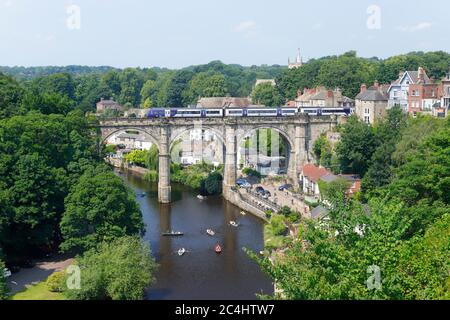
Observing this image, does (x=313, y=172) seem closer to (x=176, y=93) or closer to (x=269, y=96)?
(x=269, y=96)

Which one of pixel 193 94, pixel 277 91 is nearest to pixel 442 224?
pixel 277 91

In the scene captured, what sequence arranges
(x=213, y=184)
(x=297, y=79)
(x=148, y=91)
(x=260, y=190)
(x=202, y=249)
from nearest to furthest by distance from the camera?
(x=202, y=249), (x=260, y=190), (x=213, y=184), (x=297, y=79), (x=148, y=91)

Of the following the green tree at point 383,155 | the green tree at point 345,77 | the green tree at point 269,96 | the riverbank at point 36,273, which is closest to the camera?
the riverbank at point 36,273

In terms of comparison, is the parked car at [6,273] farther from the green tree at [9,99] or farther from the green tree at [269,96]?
the green tree at [269,96]

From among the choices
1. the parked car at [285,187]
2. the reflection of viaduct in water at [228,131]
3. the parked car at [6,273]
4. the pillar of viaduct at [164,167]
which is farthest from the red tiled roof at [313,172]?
the parked car at [6,273]

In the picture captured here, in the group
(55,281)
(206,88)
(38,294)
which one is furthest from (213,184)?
(206,88)

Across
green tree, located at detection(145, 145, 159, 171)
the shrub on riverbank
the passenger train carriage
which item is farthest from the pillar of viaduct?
green tree, located at detection(145, 145, 159, 171)
